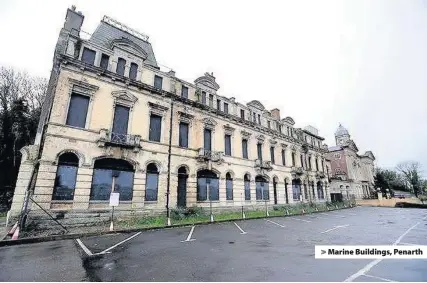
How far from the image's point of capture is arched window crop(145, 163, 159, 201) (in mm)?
16803

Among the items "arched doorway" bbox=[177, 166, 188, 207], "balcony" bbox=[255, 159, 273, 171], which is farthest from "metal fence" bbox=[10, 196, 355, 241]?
"balcony" bbox=[255, 159, 273, 171]

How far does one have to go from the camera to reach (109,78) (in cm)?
1686

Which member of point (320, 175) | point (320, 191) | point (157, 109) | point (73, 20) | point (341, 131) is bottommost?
point (320, 191)

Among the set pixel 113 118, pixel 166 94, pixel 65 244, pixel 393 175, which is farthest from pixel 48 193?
pixel 393 175

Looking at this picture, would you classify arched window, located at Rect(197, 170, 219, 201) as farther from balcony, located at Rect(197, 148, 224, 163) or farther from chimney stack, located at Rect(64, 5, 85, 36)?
chimney stack, located at Rect(64, 5, 85, 36)

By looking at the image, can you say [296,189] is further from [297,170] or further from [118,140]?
[118,140]

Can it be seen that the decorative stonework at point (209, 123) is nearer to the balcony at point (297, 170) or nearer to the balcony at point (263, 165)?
the balcony at point (263, 165)

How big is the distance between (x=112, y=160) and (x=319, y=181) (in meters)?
32.8

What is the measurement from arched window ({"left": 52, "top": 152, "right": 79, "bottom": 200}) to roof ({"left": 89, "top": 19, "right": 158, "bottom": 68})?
9819 mm

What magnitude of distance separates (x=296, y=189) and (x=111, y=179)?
2457 cm

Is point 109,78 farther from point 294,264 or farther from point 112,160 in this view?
point 294,264

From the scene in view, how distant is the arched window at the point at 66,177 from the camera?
1346cm

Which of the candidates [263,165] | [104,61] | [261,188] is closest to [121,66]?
[104,61]

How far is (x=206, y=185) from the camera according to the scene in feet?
67.3
